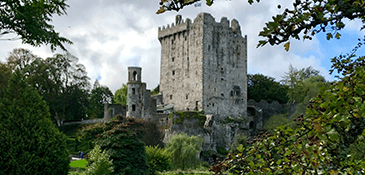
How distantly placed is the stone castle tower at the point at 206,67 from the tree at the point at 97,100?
10.6 m

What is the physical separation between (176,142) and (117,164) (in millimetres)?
14357

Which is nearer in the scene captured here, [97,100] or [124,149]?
[124,149]

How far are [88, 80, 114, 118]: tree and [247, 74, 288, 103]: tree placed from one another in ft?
73.7

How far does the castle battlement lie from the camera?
4938cm


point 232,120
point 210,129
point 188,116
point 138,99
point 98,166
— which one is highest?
point 138,99

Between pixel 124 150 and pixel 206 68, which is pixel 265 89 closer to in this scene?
pixel 206 68

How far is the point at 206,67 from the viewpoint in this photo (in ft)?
159

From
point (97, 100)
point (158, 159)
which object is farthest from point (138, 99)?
point (158, 159)

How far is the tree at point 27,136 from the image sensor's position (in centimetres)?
1234

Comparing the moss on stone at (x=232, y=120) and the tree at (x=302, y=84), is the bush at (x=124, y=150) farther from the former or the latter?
the moss on stone at (x=232, y=120)

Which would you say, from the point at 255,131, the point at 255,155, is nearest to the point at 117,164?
the point at 255,155

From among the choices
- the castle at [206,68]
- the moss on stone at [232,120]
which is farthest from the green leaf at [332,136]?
the castle at [206,68]

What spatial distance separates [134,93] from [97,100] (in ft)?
54.2

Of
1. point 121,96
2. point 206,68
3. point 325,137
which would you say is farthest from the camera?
point 121,96
